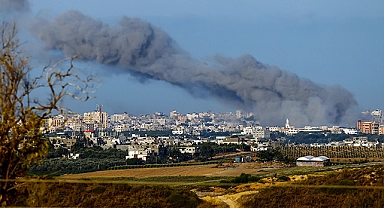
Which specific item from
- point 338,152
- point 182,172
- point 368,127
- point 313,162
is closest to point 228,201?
point 182,172

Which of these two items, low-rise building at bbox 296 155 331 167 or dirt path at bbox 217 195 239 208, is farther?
low-rise building at bbox 296 155 331 167

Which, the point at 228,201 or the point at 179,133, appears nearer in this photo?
the point at 228,201

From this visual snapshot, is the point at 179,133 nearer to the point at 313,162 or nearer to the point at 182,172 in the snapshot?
the point at 313,162

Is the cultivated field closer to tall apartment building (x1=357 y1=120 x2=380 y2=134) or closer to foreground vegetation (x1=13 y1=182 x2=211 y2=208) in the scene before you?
foreground vegetation (x1=13 y1=182 x2=211 y2=208)

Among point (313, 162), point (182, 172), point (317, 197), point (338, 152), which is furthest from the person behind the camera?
point (338, 152)

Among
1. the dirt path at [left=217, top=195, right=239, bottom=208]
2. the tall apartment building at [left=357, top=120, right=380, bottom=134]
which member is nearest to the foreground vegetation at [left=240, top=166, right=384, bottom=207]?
the dirt path at [left=217, top=195, right=239, bottom=208]

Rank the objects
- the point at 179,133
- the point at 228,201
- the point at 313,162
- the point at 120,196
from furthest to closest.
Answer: the point at 179,133 < the point at 313,162 < the point at 228,201 < the point at 120,196

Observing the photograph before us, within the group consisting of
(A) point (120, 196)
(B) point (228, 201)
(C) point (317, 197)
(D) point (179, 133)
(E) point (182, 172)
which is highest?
(D) point (179, 133)

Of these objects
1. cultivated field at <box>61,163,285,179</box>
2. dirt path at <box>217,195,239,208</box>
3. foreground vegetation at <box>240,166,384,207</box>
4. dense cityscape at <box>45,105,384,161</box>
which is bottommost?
cultivated field at <box>61,163,285,179</box>

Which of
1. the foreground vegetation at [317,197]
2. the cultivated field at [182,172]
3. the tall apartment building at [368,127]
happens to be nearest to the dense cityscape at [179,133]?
the tall apartment building at [368,127]

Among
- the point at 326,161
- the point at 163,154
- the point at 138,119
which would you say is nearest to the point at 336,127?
the point at 138,119

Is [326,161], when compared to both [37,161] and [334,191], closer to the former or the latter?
[334,191]
